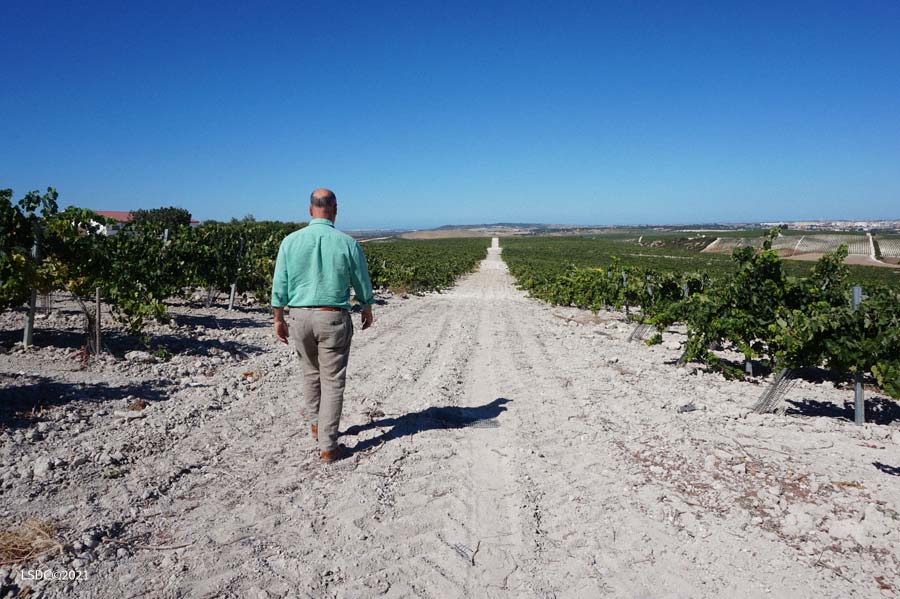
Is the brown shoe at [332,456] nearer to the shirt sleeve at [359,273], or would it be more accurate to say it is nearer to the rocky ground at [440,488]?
the rocky ground at [440,488]

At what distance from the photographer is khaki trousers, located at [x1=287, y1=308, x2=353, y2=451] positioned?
394 cm

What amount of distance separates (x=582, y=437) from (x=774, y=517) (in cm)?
171

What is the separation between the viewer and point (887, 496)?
3637 mm

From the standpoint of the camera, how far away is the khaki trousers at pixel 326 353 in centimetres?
394

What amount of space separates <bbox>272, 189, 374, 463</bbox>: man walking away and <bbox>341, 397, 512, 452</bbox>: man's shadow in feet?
1.92

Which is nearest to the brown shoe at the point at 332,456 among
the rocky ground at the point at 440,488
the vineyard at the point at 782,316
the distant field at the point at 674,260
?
the rocky ground at the point at 440,488

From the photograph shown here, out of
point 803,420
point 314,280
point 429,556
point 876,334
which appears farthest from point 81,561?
point 876,334

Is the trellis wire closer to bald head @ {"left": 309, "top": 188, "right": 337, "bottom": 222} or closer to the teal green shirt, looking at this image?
the teal green shirt

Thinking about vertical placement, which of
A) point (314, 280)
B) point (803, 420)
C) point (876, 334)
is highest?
point (314, 280)

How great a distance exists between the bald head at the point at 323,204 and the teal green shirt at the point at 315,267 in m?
0.07

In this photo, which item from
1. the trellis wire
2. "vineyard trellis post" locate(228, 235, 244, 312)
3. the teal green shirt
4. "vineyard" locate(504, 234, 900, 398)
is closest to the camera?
the teal green shirt

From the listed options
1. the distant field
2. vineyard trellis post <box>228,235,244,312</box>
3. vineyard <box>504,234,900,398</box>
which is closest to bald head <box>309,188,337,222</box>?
vineyard <box>504,234,900,398</box>

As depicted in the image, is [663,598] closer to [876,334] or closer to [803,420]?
[803,420]

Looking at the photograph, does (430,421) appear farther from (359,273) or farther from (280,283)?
(280,283)
